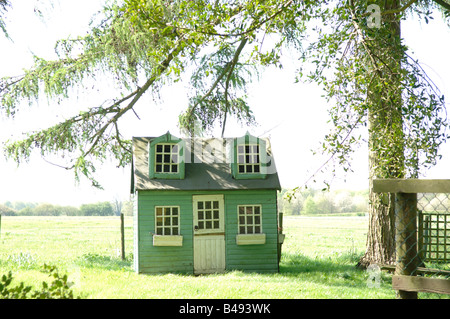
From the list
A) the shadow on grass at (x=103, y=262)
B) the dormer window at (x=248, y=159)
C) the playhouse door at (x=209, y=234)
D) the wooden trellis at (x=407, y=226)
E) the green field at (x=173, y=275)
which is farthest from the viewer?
the shadow on grass at (x=103, y=262)

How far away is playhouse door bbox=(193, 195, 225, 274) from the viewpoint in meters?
8.02

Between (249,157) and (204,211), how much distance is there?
1390 millimetres

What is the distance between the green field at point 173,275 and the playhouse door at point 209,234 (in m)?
0.45

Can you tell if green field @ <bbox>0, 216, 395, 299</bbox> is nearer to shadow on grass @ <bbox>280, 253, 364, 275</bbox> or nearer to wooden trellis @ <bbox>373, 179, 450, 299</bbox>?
shadow on grass @ <bbox>280, 253, 364, 275</bbox>

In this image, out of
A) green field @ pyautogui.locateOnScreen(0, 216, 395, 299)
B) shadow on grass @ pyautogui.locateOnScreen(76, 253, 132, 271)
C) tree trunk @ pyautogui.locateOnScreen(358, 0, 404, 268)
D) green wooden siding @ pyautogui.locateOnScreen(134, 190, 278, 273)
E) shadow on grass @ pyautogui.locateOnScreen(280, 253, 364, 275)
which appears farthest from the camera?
shadow on grass @ pyautogui.locateOnScreen(76, 253, 132, 271)

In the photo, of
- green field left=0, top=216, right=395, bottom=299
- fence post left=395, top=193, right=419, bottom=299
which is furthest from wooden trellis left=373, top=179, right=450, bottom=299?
green field left=0, top=216, right=395, bottom=299

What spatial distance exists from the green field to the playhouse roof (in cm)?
164

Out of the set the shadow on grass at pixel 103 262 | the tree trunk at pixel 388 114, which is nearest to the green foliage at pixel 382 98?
the tree trunk at pixel 388 114

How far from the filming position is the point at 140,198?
25.9 ft

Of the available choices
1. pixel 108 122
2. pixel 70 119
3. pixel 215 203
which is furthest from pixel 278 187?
pixel 70 119

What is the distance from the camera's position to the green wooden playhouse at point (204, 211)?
7902 mm

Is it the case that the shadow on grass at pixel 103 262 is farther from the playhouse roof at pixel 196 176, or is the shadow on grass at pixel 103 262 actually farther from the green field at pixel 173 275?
the playhouse roof at pixel 196 176

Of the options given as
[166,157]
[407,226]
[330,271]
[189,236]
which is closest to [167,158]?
[166,157]
